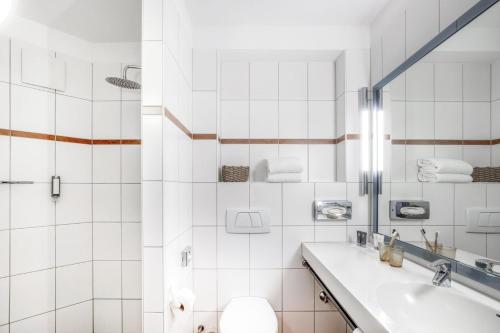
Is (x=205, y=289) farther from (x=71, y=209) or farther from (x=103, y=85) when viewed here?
(x=103, y=85)

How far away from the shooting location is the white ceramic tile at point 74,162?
1.22 metres

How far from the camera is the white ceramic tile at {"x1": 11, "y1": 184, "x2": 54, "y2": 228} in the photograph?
1104 mm

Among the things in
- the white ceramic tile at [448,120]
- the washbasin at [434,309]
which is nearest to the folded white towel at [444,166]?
the white ceramic tile at [448,120]

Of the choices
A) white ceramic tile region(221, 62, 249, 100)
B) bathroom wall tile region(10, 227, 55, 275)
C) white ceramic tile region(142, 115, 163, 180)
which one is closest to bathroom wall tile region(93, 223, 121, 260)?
bathroom wall tile region(10, 227, 55, 275)

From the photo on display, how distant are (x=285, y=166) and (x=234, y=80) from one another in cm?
80

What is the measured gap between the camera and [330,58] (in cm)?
206

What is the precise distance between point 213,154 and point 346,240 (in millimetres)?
1131

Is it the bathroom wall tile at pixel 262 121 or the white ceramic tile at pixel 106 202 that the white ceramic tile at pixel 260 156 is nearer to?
the bathroom wall tile at pixel 262 121

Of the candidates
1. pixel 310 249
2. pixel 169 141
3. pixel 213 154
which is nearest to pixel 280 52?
pixel 213 154

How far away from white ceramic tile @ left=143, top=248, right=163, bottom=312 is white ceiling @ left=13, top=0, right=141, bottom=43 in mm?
1062

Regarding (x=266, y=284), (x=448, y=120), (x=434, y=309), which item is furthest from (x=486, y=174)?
(x=266, y=284)

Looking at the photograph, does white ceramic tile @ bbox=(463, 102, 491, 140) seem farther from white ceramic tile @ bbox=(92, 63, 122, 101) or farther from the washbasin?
white ceramic tile @ bbox=(92, 63, 122, 101)

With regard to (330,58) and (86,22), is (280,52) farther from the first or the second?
(86,22)

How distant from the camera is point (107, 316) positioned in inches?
52.2
